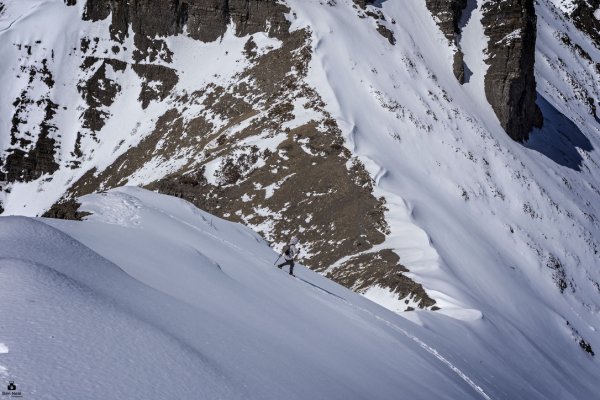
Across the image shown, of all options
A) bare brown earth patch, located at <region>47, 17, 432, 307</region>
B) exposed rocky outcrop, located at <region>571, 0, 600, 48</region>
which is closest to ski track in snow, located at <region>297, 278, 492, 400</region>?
bare brown earth patch, located at <region>47, 17, 432, 307</region>

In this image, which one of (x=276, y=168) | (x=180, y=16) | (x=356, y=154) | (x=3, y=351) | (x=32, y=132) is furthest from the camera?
(x=180, y=16)

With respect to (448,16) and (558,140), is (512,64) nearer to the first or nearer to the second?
(448,16)

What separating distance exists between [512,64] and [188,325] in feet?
169

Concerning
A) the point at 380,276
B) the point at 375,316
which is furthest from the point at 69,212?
the point at 380,276

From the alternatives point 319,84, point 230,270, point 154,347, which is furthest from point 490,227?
point 154,347

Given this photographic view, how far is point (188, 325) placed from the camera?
830 cm

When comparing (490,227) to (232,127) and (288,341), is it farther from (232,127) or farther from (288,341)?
(288,341)

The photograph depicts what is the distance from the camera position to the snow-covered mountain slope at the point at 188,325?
6.12 metres

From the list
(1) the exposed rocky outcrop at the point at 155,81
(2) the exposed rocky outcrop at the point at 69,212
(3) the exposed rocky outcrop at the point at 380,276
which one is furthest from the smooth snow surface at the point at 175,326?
(1) the exposed rocky outcrop at the point at 155,81

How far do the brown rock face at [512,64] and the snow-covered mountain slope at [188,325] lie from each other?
37183 mm

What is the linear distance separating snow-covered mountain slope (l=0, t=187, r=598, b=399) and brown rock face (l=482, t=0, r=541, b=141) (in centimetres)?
3718

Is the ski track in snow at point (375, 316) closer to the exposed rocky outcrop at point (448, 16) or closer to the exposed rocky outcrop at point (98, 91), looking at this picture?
the exposed rocky outcrop at point (98, 91)

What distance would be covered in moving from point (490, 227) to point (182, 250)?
29672 millimetres

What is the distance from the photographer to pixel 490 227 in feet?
132
